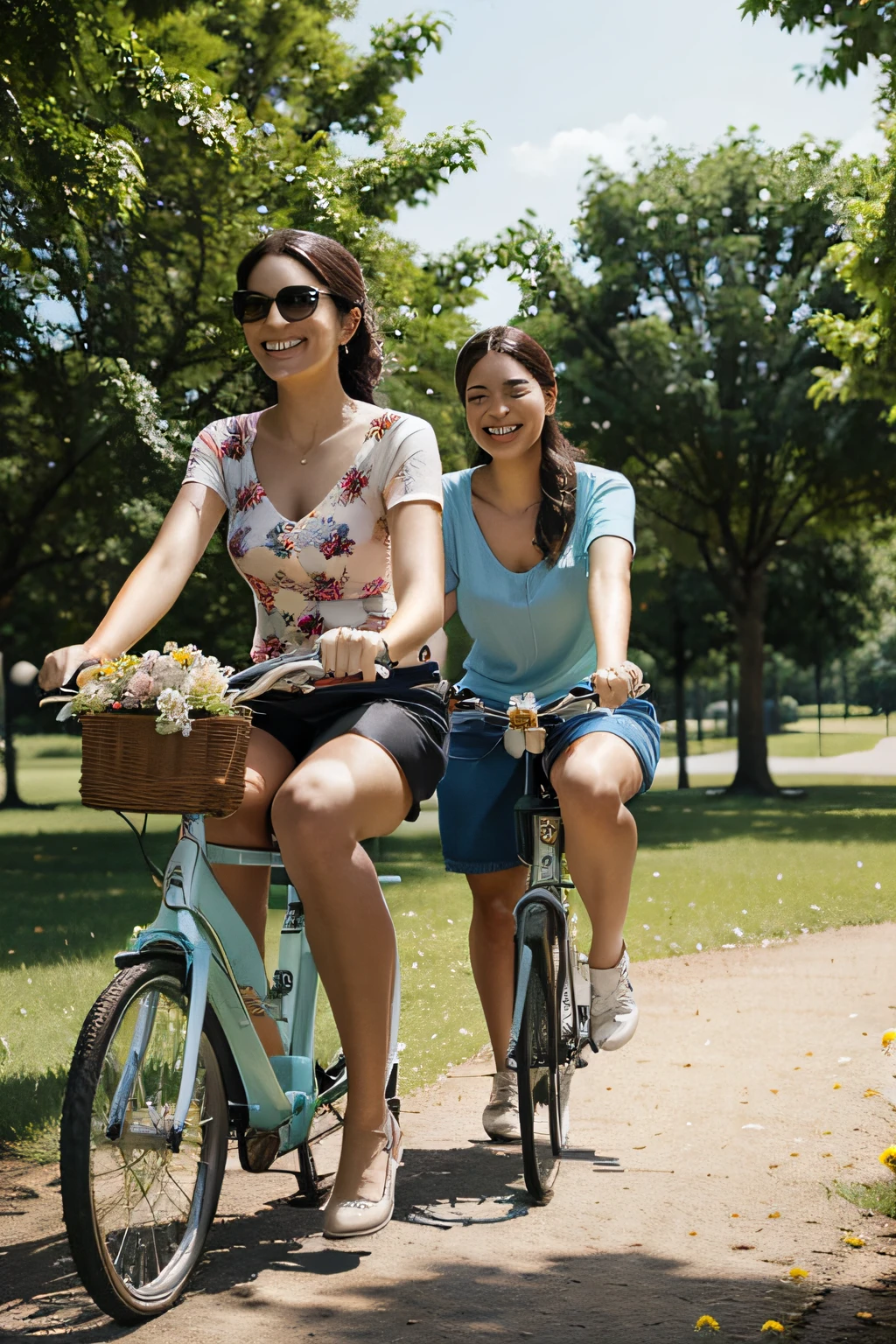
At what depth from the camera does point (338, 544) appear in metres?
3.50

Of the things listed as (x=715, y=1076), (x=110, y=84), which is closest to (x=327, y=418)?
(x=715, y=1076)

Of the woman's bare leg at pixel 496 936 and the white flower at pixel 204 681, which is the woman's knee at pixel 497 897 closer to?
the woman's bare leg at pixel 496 936

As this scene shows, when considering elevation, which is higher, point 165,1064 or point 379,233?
point 379,233

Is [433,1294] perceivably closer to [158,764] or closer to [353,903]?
[353,903]

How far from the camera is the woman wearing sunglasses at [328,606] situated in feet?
10.8

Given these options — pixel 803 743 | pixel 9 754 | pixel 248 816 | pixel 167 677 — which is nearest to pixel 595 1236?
pixel 248 816

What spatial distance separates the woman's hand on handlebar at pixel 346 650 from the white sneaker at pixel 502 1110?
2.00 m

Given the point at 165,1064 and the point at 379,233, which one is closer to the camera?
the point at 165,1064

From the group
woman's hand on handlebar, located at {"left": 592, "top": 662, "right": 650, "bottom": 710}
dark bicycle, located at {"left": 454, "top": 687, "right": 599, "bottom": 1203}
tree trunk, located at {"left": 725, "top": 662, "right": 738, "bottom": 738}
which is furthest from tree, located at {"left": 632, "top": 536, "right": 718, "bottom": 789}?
woman's hand on handlebar, located at {"left": 592, "top": 662, "right": 650, "bottom": 710}

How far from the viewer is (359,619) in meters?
3.52

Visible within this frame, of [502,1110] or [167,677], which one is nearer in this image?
[167,677]

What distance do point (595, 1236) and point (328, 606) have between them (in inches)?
63.5

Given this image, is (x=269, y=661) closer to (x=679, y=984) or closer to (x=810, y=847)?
(x=679, y=984)

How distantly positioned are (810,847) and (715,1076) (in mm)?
9974
